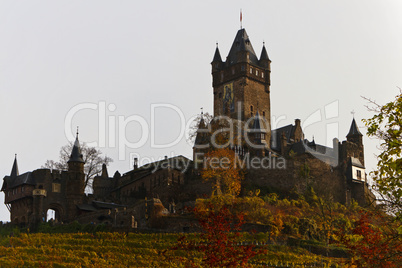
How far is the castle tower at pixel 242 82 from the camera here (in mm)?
78125

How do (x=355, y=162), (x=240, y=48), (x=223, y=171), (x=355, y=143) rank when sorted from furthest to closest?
(x=240, y=48), (x=355, y=143), (x=355, y=162), (x=223, y=171)

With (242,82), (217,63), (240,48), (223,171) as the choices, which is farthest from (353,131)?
(217,63)

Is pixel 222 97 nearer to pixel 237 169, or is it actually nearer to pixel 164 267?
pixel 237 169

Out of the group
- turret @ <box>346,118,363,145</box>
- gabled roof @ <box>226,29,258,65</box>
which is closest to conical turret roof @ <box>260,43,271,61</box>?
gabled roof @ <box>226,29,258,65</box>

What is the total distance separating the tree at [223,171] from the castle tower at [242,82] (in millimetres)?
17825

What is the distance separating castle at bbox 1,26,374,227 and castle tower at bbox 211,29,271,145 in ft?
0.47

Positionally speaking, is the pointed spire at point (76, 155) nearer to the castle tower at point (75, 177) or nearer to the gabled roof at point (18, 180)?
the castle tower at point (75, 177)

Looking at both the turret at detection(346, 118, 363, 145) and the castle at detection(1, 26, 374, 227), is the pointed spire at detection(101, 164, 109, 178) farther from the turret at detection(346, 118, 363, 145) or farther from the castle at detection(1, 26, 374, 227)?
the turret at detection(346, 118, 363, 145)

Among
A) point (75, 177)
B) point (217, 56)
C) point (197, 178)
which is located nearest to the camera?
point (75, 177)

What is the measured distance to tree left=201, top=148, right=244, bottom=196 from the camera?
5681 centimetres

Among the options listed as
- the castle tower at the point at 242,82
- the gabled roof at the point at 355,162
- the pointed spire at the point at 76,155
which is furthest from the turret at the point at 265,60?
the pointed spire at the point at 76,155

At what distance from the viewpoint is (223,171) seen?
191 feet

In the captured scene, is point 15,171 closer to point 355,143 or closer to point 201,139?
point 201,139

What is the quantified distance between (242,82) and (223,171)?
22.9 m
